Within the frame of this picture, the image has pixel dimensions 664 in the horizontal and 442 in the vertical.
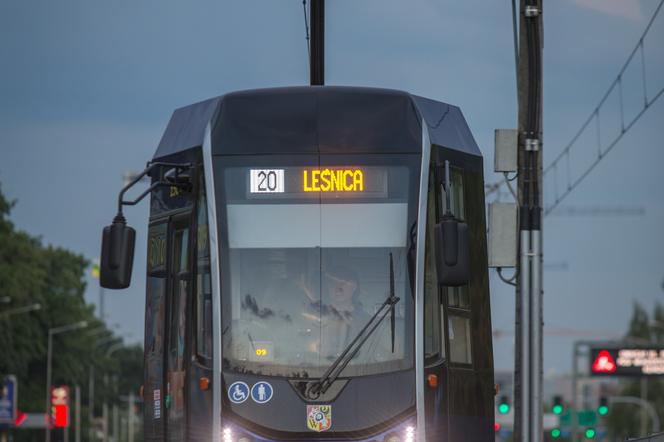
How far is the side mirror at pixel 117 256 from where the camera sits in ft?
39.7

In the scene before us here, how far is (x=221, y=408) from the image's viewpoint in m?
11.9

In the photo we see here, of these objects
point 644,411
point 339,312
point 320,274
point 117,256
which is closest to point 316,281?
point 320,274

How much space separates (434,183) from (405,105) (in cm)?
72

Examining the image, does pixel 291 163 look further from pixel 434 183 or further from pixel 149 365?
pixel 149 365

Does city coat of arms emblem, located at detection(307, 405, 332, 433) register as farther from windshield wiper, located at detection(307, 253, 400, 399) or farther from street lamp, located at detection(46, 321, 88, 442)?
street lamp, located at detection(46, 321, 88, 442)

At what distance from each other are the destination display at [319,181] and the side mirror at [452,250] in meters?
0.83

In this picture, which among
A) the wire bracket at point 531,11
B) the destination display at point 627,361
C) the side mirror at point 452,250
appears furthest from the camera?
the destination display at point 627,361

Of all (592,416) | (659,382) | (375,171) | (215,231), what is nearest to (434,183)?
(375,171)

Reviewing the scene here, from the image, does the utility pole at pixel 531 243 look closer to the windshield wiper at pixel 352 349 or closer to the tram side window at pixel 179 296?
the windshield wiper at pixel 352 349

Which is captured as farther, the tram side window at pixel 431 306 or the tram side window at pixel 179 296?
the tram side window at pixel 179 296

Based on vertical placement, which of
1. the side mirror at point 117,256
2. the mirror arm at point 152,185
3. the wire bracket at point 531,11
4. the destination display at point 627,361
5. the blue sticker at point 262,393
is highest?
the wire bracket at point 531,11

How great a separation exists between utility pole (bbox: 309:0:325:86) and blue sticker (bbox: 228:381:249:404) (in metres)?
7.72

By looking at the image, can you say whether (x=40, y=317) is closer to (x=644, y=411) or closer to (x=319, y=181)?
(x=644, y=411)

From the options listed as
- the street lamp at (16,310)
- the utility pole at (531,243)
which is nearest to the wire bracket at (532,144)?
the utility pole at (531,243)
